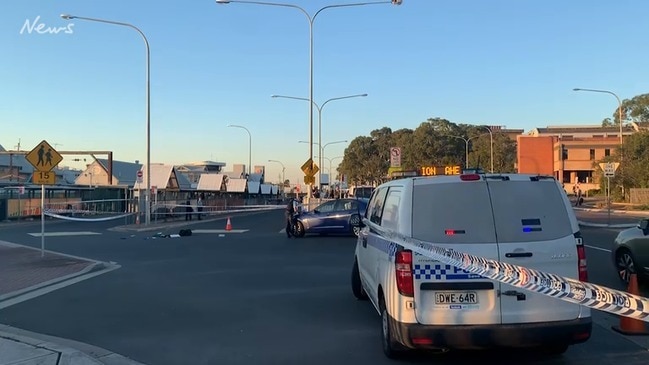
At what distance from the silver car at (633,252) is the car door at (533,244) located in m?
5.46

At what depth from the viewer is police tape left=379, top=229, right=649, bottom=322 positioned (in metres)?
4.80

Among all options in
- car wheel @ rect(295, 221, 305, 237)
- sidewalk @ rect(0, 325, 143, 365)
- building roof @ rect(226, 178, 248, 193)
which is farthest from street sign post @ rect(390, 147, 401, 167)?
building roof @ rect(226, 178, 248, 193)

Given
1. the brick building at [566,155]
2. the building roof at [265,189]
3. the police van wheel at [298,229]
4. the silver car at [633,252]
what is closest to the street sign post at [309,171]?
the police van wheel at [298,229]

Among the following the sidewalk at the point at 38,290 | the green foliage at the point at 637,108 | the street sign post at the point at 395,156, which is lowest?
the sidewalk at the point at 38,290

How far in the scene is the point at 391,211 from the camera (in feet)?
21.4

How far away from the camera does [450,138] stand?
78.9 meters

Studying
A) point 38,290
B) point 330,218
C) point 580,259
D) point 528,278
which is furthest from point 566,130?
point 528,278

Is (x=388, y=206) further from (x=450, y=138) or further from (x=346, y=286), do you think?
(x=450, y=138)

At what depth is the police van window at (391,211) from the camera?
6191 millimetres

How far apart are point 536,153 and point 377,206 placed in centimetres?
8939

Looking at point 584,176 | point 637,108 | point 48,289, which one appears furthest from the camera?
point 584,176

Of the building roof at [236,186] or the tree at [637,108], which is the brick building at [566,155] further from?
the building roof at [236,186]

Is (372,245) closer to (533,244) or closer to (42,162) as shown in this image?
(533,244)

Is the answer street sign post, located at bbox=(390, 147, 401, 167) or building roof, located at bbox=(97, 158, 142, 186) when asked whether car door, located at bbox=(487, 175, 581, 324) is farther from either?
building roof, located at bbox=(97, 158, 142, 186)
